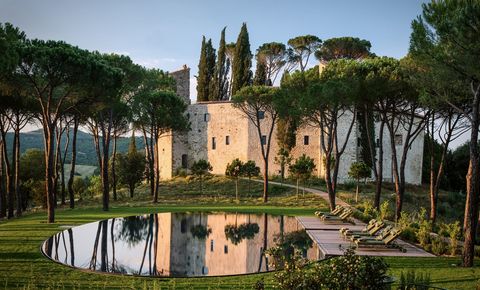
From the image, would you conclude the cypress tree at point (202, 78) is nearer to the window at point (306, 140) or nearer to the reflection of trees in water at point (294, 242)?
the window at point (306, 140)

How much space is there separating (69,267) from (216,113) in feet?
103

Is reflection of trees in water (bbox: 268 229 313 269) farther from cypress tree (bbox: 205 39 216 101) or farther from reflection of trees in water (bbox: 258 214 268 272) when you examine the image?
cypress tree (bbox: 205 39 216 101)

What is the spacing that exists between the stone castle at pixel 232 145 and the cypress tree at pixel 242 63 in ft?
8.47

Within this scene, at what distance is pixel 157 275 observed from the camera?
8820 millimetres

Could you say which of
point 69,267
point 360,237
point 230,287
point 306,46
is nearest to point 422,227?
point 360,237

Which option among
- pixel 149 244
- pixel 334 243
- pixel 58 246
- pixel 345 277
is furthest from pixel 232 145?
pixel 345 277

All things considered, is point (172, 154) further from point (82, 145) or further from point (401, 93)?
point (82, 145)

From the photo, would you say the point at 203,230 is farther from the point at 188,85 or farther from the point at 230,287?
the point at 188,85

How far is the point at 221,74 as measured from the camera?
4578cm

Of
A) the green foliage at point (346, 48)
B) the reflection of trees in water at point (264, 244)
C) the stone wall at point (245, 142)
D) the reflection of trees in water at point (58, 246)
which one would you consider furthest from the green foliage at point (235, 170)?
the green foliage at point (346, 48)

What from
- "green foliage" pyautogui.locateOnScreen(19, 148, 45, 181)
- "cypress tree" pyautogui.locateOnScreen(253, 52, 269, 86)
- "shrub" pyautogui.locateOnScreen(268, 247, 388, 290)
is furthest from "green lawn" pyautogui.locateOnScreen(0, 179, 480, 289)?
"cypress tree" pyautogui.locateOnScreen(253, 52, 269, 86)

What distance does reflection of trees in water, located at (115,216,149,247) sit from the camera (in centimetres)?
1326

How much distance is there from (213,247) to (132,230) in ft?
14.3

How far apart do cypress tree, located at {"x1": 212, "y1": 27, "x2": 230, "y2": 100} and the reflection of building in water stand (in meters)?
28.5
